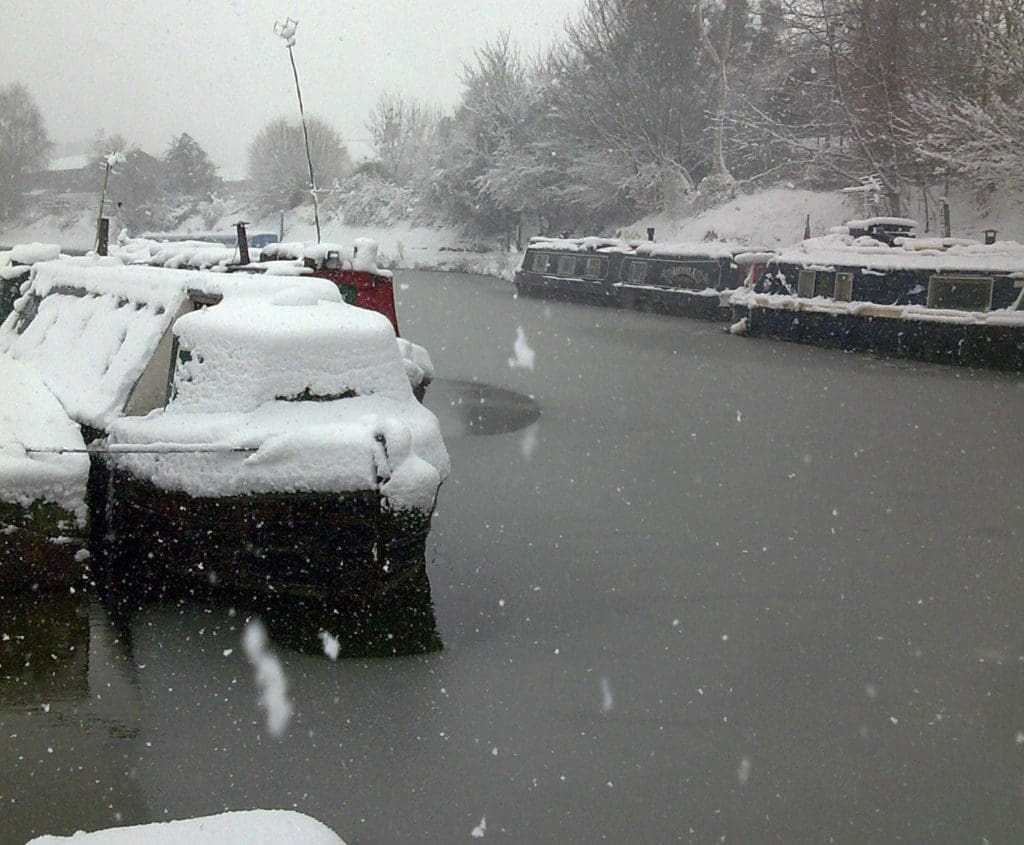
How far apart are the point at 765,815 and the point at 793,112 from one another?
36163 mm

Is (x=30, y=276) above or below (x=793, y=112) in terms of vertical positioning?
below

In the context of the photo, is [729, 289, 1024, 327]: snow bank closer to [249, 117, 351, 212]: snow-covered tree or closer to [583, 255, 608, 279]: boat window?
[583, 255, 608, 279]: boat window

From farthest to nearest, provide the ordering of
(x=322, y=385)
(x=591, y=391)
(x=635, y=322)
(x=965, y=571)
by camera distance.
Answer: (x=635, y=322) < (x=591, y=391) < (x=965, y=571) < (x=322, y=385)

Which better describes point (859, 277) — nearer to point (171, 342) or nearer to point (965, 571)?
point (965, 571)


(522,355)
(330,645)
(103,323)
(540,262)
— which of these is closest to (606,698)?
(330,645)

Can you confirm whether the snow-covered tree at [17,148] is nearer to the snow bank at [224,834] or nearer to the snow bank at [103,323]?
the snow bank at [103,323]

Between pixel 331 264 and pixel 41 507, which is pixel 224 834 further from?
pixel 331 264

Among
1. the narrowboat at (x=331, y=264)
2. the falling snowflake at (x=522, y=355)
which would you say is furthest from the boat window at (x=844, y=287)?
the narrowboat at (x=331, y=264)

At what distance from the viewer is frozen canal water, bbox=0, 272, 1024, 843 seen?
13.2 feet

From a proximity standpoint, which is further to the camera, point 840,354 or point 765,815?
point 840,354

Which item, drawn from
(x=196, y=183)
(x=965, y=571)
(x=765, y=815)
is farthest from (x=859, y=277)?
(x=196, y=183)

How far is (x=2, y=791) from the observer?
13.0 feet

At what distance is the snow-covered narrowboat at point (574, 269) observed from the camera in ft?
99.6

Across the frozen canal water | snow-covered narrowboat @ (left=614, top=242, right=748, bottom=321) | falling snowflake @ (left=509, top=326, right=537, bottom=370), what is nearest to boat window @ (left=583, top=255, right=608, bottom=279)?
snow-covered narrowboat @ (left=614, top=242, right=748, bottom=321)
